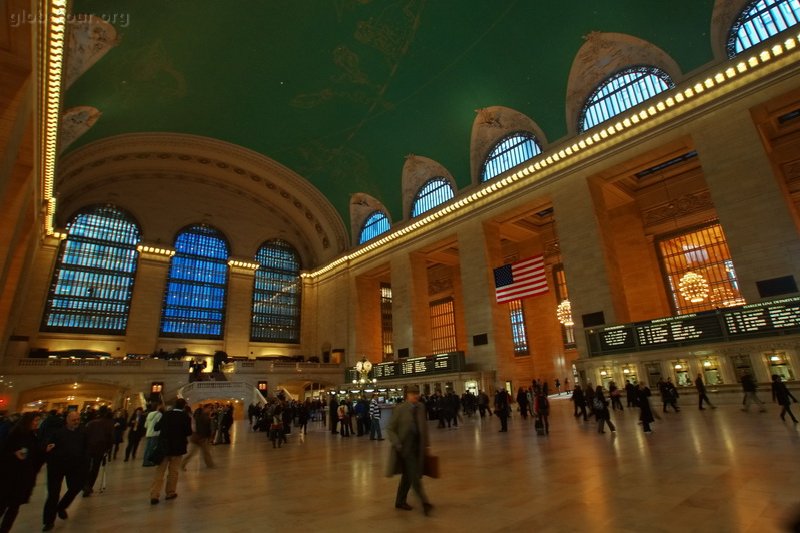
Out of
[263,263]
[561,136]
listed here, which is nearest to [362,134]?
[561,136]

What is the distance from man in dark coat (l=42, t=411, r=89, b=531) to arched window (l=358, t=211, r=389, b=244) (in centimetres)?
2181

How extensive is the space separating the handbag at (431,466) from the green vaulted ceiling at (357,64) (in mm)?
16253

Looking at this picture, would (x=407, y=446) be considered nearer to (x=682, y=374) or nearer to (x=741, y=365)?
(x=741, y=365)

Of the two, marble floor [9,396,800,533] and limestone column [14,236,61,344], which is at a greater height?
limestone column [14,236,61,344]

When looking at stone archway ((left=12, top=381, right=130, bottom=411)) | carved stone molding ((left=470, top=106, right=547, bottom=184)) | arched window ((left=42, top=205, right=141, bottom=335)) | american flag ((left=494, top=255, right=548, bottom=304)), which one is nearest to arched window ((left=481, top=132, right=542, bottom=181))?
carved stone molding ((left=470, top=106, right=547, bottom=184))

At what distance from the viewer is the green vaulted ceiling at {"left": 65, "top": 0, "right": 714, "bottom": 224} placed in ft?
48.3

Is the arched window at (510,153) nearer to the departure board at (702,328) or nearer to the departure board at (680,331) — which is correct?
the departure board at (702,328)

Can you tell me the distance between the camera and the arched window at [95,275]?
23156mm

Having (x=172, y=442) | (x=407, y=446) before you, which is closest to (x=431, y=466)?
(x=407, y=446)

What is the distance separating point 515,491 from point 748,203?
13.0m

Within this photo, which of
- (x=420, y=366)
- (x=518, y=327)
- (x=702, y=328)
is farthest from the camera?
(x=518, y=327)

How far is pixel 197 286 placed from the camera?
27.3 meters

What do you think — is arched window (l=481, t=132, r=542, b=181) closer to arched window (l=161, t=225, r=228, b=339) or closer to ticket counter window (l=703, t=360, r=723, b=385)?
ticket counter window (l=703, t=360, r=723, b=385)

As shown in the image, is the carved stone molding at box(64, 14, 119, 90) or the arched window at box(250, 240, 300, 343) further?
the arched window at box(250, 240, 300, 343)
